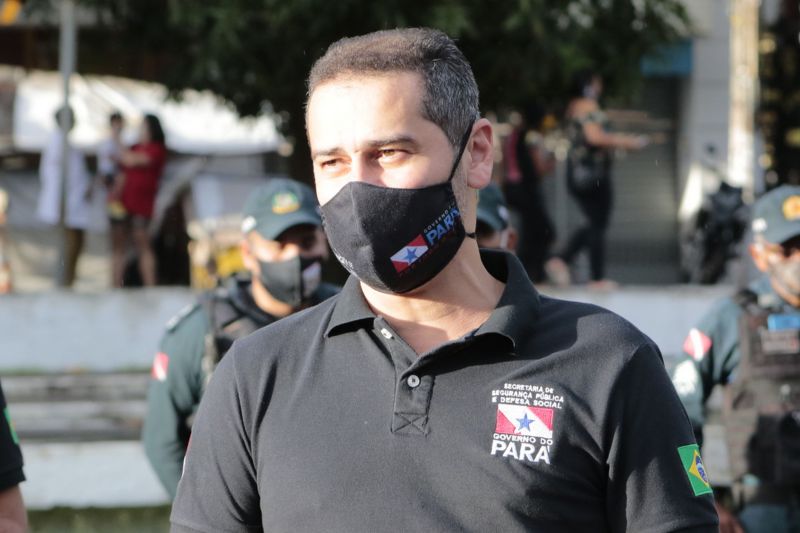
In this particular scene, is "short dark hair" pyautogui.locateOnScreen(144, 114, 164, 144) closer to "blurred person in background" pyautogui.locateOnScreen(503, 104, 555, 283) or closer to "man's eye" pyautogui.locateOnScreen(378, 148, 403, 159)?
"blurred person in background" pyautogui.locateOnScreen(503, 104, 555, 283)

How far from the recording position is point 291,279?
5914 millimetres

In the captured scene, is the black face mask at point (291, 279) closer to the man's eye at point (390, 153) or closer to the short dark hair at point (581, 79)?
the man's eye at point (390, 153)

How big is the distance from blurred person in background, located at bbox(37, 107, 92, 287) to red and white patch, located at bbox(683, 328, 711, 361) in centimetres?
788

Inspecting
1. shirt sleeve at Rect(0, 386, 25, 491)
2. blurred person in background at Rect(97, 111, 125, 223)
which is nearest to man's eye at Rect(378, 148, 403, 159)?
shirt sleeve at Rect(0, 386, 25, 491)

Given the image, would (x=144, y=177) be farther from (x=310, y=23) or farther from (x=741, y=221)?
(x=741, y=221)

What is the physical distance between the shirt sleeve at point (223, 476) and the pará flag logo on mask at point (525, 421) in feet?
1.52

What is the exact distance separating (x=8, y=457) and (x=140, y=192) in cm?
965

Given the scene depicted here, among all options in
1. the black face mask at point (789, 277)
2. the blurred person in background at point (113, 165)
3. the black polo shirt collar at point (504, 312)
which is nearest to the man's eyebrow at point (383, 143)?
the black polo shirt collar at point (504, 312)

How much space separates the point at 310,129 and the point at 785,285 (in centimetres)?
383

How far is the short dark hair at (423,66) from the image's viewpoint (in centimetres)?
255

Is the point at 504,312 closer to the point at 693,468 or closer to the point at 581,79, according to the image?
the point at 693,468

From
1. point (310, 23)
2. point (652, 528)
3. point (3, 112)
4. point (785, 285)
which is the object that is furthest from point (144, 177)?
point (652, 528)

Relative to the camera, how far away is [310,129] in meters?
2.59

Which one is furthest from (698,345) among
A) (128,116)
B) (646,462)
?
(128,116)
